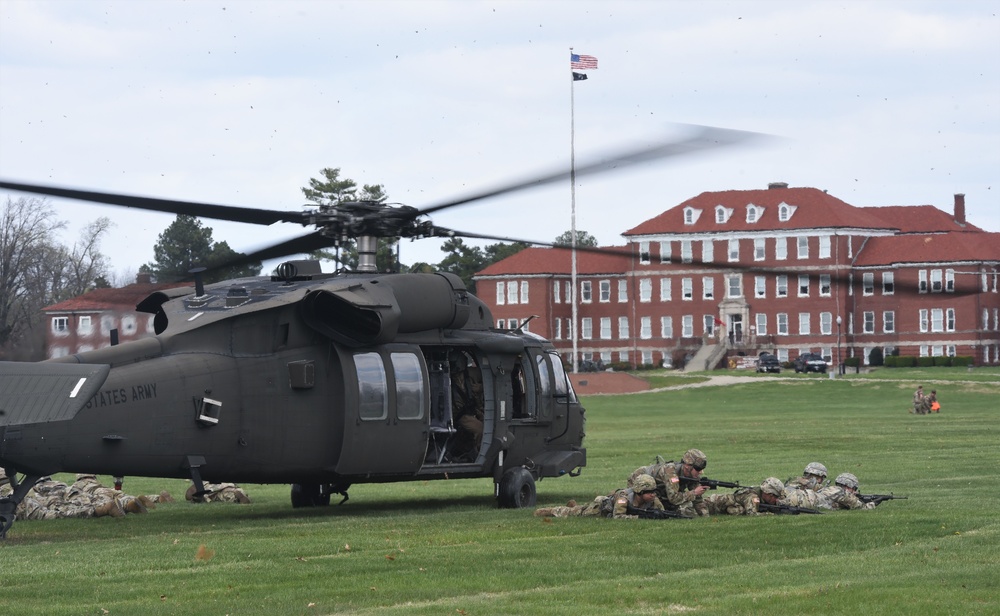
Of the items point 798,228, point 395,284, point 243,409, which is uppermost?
point 798,228

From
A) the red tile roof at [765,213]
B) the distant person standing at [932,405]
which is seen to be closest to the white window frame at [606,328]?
the red tile roof at [765,213]

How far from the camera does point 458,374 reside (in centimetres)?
2448

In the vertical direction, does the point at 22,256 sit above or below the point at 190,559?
above

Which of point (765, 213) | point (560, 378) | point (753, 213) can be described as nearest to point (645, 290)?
point (753, 213)

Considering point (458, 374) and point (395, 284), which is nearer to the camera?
point (395, 284)

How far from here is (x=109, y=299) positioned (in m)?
18.8

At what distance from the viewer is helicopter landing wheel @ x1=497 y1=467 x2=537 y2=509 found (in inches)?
948

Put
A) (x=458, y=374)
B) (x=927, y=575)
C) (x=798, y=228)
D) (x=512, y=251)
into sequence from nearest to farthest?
(x=927, y=575), (x=458, y=374), (x=798, y=228), (x=512, y=251)

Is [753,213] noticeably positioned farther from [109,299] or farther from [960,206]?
[109,299]

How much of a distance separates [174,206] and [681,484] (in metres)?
8.17

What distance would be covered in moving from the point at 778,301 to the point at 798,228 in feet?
25.9

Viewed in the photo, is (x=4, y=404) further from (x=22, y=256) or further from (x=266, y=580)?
(x=22, y=256)

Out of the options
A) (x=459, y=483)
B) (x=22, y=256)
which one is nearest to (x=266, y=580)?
(x=459, y=483)

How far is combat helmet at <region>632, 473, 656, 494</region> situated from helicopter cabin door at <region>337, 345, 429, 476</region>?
368 centimetres
